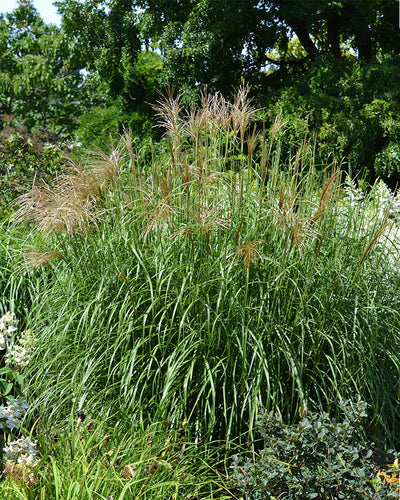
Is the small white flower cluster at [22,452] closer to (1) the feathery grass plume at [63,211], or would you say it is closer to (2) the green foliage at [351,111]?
(1) the feathery grass plume at [63,211]

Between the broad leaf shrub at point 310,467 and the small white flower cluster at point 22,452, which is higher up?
the small white flower cluster at point 22,452

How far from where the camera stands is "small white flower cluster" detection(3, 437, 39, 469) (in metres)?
2.64

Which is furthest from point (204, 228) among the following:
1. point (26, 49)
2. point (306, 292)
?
point (26, 49)

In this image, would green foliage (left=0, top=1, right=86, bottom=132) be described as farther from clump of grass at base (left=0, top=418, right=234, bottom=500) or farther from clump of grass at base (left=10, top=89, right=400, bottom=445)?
clump of grass at base (left=0, top=418, right=234, bottom=500)

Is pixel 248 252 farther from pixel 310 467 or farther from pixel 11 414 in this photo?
pixel 11 414

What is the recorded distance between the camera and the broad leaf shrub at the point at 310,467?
2553 millimetres

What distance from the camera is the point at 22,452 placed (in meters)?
2.79

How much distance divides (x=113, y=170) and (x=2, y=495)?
80.0 inches

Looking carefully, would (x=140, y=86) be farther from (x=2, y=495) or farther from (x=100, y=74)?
(x=2, y=495)

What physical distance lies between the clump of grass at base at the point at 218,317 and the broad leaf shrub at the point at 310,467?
0.86ft

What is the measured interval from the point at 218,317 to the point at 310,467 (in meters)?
0.89

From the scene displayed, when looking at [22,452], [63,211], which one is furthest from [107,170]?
[22,452]

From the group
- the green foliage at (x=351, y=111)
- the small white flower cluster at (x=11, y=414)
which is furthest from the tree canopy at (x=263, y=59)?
the small white flower cluster at (x=11, y=414)

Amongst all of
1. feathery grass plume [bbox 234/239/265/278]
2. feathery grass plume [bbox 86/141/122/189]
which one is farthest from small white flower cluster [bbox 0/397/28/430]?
feathery grass plume [bbox 86/141/122/189]
